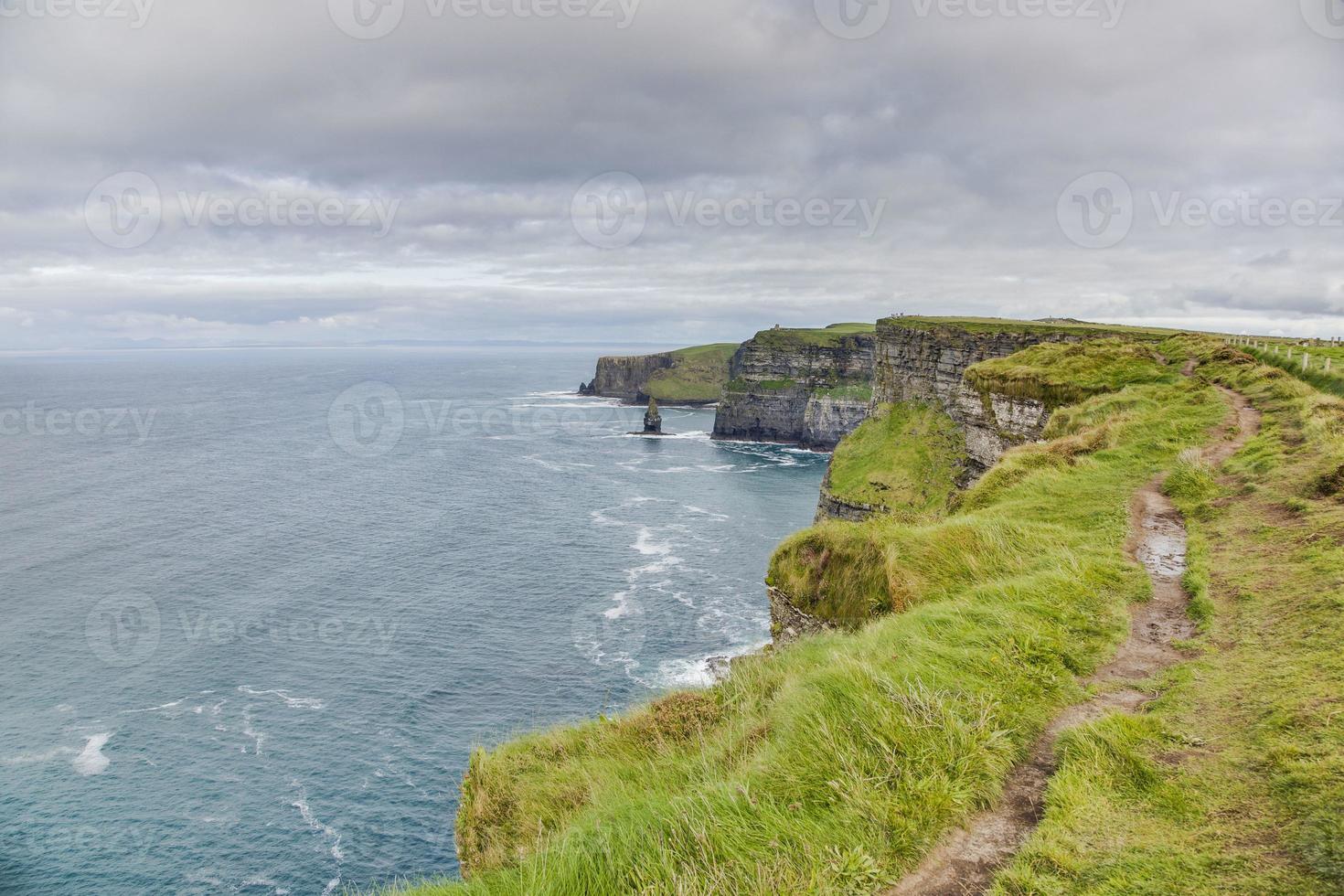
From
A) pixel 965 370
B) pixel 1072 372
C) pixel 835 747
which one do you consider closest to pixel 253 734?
pixel 835 747

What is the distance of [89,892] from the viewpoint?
27.9 metres

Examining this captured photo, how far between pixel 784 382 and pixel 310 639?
12267 cm

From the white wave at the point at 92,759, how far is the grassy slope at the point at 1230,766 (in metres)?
46.6

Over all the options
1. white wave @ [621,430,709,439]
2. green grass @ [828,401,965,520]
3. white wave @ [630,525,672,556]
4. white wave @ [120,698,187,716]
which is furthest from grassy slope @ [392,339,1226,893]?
white wave @ [621,430,709,439]

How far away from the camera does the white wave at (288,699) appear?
1599 inches

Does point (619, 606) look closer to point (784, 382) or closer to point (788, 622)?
point (788, 622)

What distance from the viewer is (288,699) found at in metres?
41.2

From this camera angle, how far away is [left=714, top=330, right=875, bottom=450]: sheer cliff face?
153375 mm

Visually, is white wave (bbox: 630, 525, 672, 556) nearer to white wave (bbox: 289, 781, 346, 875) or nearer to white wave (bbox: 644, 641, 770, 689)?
white wave (bbox: 644, 641, 770, 689)

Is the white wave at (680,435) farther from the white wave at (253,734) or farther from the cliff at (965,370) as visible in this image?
the white wave at (253,734)

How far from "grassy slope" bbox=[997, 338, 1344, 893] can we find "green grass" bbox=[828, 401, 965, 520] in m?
49.9

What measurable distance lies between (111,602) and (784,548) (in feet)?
195

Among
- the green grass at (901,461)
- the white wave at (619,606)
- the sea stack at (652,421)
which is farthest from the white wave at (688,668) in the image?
the sea stack at (652,421)

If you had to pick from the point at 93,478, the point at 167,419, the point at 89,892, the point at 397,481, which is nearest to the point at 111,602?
the point at 89,892
